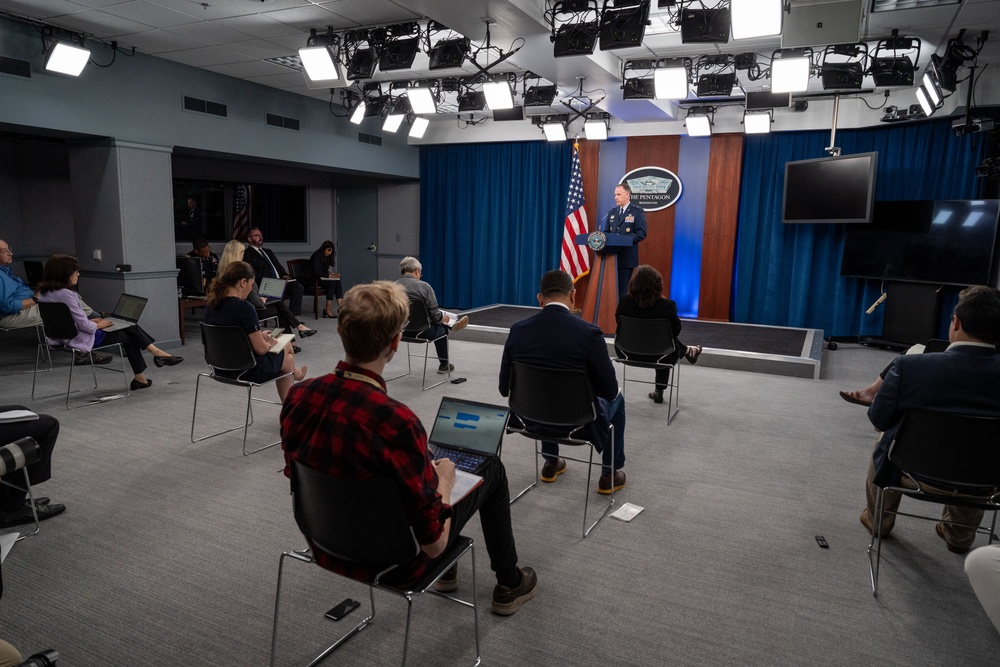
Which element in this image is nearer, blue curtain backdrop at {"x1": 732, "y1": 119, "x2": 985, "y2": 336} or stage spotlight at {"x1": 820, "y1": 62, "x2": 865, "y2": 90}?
stage spotlight at {"x1": 820, "y1": 62, "x2": 865, "y2": 90}

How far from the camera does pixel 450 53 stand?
18.3ft

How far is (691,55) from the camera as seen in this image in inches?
260

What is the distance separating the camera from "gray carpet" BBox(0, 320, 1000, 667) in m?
2.21

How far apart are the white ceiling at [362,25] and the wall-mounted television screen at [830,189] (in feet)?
5.33

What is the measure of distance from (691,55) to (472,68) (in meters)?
2.52

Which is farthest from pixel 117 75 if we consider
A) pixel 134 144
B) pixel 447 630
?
pixel 447 630

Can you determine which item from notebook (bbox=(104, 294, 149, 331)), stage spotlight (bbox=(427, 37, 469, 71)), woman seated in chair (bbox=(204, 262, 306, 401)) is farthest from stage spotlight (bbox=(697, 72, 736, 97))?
notebook (bbox=(104, 294, 149, 331))

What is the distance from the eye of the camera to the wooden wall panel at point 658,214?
9.73m

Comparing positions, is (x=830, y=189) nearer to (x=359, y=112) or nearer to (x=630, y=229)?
(x=630, y=229)

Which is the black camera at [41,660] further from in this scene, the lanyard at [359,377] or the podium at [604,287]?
the podium at [604,287]

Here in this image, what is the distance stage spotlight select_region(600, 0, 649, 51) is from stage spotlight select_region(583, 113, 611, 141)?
4.27 m

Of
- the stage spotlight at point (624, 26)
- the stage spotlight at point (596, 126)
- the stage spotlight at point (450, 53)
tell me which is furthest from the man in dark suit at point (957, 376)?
the stage spotlight at point (596, 126)

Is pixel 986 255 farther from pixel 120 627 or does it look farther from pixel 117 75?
pixel 117 75

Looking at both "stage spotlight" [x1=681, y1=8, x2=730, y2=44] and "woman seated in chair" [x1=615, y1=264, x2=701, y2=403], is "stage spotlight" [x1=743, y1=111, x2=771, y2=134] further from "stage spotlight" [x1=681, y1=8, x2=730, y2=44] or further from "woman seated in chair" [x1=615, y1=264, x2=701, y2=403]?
"woman seated in chair" [x1=615, y1=264, x2=701, y2=403]
